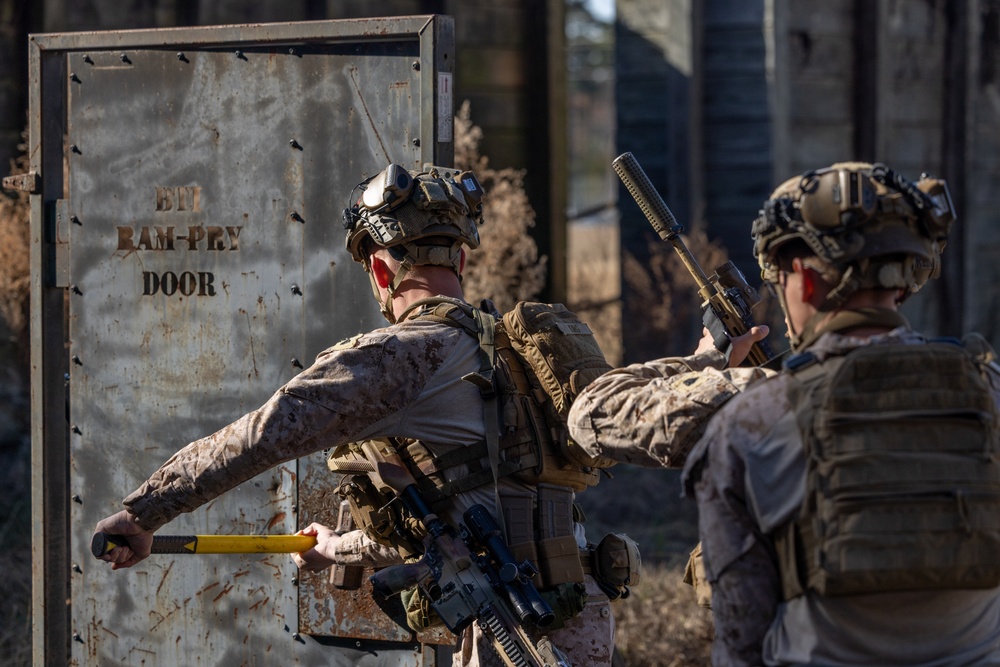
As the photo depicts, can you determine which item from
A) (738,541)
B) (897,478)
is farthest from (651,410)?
(897,478)

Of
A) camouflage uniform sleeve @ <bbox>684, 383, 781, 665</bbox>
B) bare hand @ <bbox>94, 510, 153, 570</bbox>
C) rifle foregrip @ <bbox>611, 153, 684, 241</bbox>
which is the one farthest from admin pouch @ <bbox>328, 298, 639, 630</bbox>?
camouflage uniform sleeve @ <bbox>684, 383, 781, 665</bbox>

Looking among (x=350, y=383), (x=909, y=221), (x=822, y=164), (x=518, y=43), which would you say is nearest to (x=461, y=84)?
(x=518, y=43)

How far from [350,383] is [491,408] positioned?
1.24ft

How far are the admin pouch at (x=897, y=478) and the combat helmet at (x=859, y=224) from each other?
0.17m

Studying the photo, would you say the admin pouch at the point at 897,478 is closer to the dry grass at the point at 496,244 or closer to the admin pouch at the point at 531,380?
the admin pouch at the point at 531,380

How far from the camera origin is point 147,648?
4.14 metres

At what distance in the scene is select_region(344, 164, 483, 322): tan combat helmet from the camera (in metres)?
3.33

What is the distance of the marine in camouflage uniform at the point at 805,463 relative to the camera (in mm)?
2293

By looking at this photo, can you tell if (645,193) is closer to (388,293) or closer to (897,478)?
(388,293)

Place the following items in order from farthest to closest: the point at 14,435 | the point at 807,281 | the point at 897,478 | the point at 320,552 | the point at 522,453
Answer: the point at 14,435 < the point at 320,552 < the point at 522,453 < the point at 807,281 < the point at 897,478

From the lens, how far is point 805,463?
2295 millimetres

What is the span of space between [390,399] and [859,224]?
1.24m

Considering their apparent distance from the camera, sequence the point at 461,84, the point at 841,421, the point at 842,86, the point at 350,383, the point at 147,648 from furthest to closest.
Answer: the point at 842,86 < the point at 461,84 < the point at 147,648 < the point at 350,383 < the point at 841,421

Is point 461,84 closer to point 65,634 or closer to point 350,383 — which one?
point 65,634
